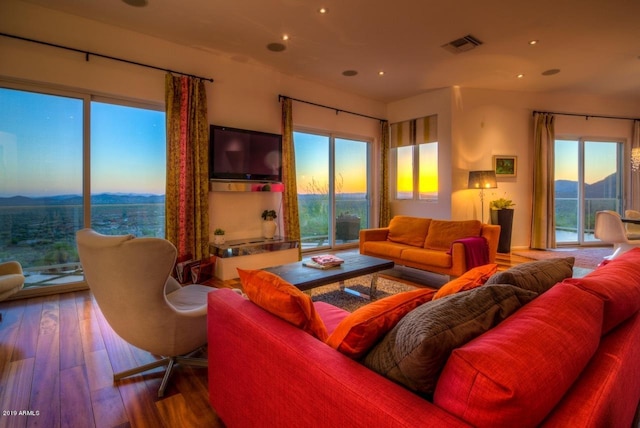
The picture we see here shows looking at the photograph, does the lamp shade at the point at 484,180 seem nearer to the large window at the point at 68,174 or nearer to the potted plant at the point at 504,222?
the potted plant at the point at 504,222

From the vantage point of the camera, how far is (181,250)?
13.2 feet

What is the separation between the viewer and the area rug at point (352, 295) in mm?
3107

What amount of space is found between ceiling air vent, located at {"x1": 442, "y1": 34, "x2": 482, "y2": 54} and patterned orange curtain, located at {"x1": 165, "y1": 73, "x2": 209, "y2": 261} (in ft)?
10.8

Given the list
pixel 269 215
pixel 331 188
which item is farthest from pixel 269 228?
pixel 331 188

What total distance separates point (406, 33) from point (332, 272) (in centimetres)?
302

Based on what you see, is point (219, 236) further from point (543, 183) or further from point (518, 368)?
point (543, 183)

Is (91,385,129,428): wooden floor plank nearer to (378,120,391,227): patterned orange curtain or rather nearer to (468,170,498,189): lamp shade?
(378,120,391,227): patterned orange curtain

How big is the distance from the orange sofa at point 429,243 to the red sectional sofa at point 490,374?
7.31ft

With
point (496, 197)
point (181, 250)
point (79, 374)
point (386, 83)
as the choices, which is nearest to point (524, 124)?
point (496, 197)

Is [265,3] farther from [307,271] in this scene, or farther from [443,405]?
[443,405]

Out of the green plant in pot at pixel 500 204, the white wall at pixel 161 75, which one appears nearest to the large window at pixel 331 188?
the white wall at pixel 161 75

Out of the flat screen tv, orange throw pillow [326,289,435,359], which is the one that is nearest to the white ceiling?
the flat screen tv

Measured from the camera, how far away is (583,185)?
653 centimetres

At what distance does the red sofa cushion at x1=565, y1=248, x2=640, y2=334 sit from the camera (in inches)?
41.8
